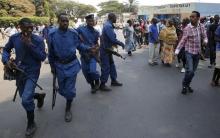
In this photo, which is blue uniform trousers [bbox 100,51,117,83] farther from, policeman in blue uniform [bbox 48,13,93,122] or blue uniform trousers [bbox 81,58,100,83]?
policeman in blue uniform [bbox 48,13,93,122]

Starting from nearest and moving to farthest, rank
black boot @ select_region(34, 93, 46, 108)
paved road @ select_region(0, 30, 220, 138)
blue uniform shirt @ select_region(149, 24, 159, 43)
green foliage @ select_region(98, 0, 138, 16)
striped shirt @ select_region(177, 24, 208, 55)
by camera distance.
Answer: paved road @ select_region(0, 30, 220, 138) → black boot @ select_region(34, 93, 46, 108) → striped shirt @ select_region(177, 24, 208, 55) → blue uniform shirt @ select_region(149, 24, 159, 43) → green foliage @ select_region(98, 0, 138, 16)

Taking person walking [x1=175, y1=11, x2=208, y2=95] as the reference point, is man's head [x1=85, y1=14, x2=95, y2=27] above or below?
above

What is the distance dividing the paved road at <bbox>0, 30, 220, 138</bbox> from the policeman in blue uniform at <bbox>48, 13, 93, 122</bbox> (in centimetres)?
48

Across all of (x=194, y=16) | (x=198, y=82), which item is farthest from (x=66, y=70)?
(x=198, y=82)

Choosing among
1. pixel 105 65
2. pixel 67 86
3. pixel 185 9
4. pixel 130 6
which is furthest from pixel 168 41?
pixel 130 6

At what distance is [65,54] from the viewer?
6.29 meters

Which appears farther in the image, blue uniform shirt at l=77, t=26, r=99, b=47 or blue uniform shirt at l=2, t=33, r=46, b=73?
blue uniform shirt at l=77, t=26, r=99, b=47

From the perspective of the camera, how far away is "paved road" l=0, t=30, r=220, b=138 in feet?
18.8

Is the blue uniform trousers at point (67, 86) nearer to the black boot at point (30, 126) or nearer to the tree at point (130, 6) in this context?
the black boot at point (30, 126)

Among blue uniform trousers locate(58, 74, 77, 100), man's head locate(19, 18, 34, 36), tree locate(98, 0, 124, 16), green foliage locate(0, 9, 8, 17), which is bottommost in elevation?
blue uniform trousers locate(58, 74, 77, 100)

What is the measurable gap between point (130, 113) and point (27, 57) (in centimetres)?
214

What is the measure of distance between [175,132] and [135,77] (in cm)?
509

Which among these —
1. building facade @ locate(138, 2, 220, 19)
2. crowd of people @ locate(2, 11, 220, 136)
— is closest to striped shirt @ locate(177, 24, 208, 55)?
crowd of people @ locate(2, 11, 220, 136)

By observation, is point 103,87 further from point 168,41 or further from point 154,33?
point 154,33
